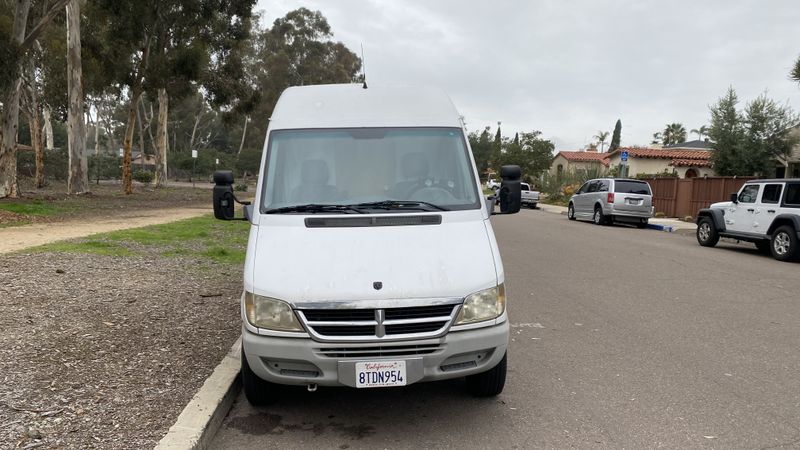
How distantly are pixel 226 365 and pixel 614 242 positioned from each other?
13.0 meters

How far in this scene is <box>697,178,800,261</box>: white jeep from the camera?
41.3 feet

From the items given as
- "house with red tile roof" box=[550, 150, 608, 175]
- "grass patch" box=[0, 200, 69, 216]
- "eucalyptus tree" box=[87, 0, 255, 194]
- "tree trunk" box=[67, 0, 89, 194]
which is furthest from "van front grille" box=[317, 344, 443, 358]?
"house with red tile roof" box=[550, 150, 608, 175]

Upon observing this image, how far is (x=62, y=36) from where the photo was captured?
29.3 metres

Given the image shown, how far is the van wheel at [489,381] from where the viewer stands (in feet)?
13.9

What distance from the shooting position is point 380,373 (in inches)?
142

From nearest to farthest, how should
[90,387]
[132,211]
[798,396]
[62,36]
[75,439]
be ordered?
[75,439] → [90,387] → [798,396] → [132,211] → [62,36]

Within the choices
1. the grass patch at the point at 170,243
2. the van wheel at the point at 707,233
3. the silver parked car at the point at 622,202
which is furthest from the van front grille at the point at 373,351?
the silver parked car at the point at 622,202

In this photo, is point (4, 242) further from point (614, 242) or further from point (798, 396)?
point (614, 242)

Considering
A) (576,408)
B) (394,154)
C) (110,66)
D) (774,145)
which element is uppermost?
(110,66)

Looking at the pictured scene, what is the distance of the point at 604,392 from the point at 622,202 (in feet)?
58.2

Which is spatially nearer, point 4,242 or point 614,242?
point 4,242

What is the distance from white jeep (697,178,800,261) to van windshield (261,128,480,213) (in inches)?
428

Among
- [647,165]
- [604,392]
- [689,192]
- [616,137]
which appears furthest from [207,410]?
[616,137]

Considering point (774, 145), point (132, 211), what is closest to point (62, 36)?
point (132, 211)
